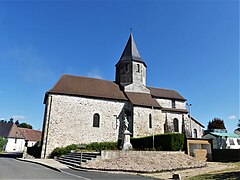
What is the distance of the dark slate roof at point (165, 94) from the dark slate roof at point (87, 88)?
6040 millimetres

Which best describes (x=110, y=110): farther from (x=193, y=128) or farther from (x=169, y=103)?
(x=193, y=128)

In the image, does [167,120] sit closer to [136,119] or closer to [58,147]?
[136,119]

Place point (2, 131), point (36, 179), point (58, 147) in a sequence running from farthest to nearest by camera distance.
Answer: point (2, 131), point (58, 147), point (36, 179)

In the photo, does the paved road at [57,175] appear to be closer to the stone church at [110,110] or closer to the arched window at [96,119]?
the stone church at [110,110]

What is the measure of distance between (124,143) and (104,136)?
7423 mm

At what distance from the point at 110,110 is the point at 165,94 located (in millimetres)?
10393

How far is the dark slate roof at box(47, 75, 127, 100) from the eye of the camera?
23047mm

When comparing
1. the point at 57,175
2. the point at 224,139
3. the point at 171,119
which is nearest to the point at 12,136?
the point at 171,119

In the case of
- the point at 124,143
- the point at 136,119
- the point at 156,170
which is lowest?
the point at 156,170

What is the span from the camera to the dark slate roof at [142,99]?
24656 millimetres

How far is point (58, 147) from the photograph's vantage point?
20.8 m

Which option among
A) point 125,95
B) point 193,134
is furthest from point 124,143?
point 193,134

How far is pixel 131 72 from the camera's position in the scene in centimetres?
2767

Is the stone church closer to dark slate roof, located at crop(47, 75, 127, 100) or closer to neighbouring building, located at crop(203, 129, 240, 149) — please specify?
dark slate roof, located at crop(47, 75, 127, 100)
